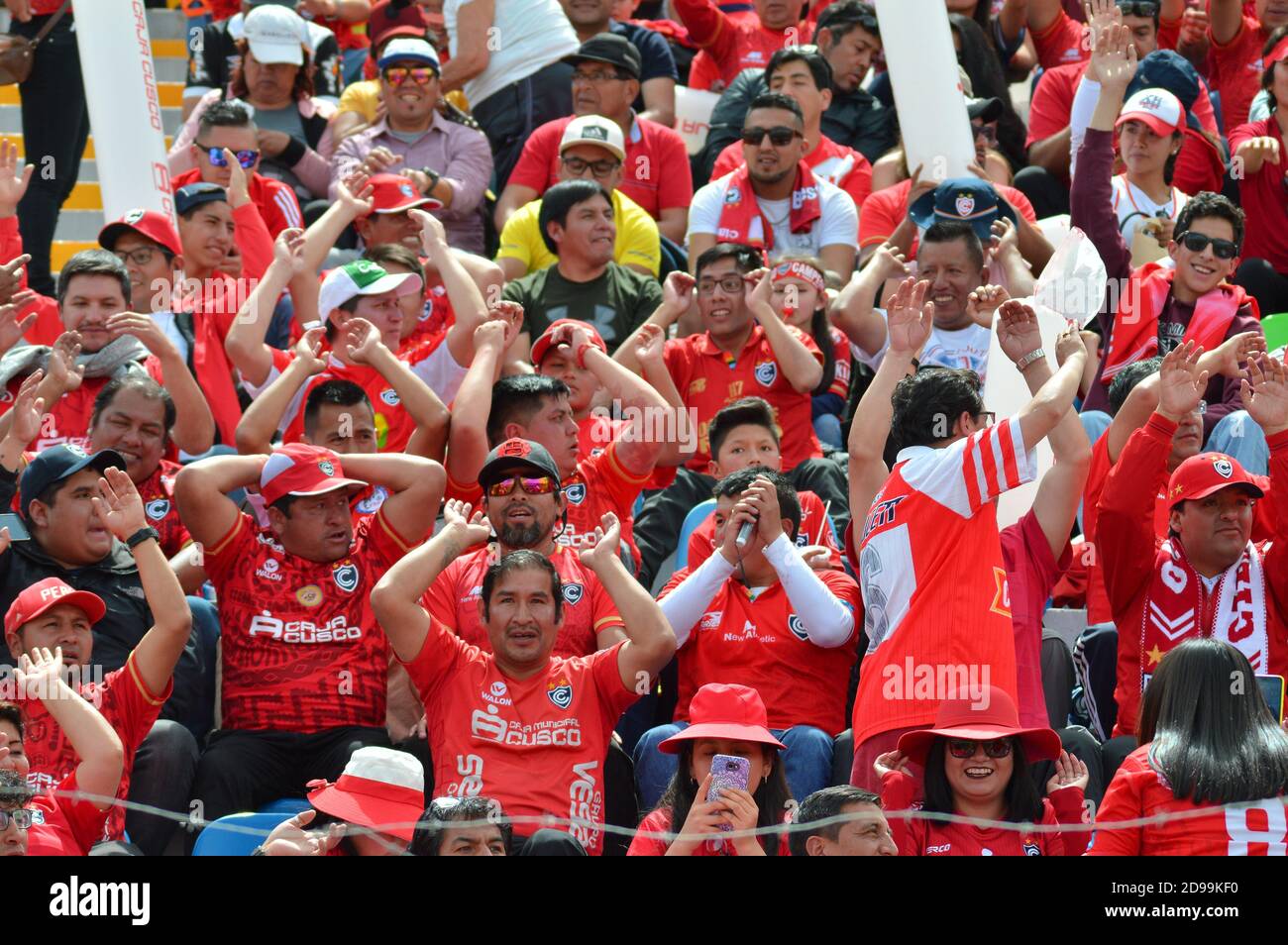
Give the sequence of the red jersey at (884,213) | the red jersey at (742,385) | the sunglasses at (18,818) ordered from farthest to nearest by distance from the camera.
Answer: the red jersey at (884,213), the red jersey at (742,385), the sunglasses at (18,818)

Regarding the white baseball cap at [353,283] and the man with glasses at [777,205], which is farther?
→ the man with glasses at [777,205]

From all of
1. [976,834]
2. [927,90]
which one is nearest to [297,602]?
[976,834]

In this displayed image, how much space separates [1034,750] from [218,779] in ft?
8.68

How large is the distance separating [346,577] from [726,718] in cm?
165

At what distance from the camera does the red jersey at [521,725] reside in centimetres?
646

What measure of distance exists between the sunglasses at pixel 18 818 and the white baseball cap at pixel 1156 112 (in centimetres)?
626

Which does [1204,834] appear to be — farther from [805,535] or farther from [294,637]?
[294,637]

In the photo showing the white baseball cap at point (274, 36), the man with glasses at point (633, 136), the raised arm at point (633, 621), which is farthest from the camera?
the white baseball cap at point (274, 36)

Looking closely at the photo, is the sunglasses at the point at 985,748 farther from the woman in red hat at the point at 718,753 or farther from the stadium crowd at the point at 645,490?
the woman in red hat at the point at 718,753

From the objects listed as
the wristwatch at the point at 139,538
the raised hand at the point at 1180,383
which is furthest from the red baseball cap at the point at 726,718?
the wristwatch at the point at 139,538

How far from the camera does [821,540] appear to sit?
775cm

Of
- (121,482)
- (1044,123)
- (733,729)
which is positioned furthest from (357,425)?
(1044,123)

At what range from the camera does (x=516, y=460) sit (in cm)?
721
